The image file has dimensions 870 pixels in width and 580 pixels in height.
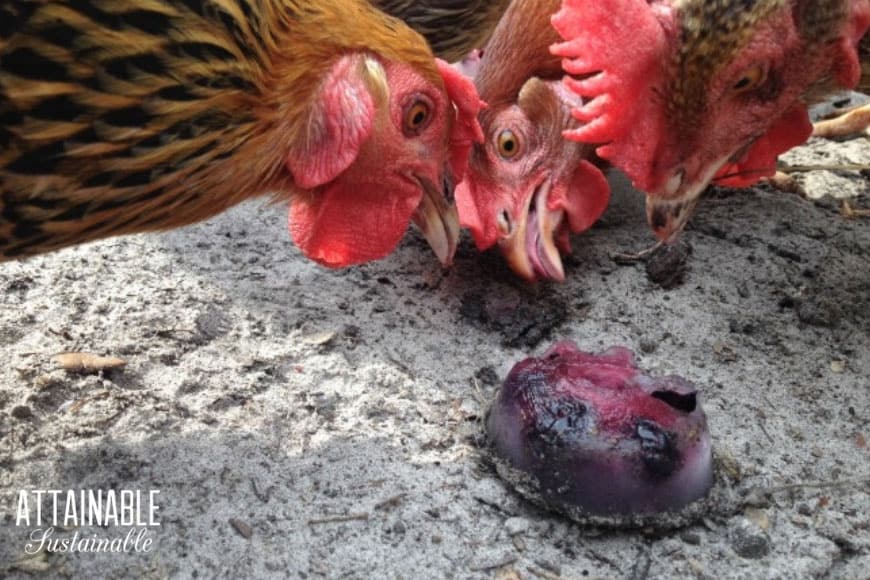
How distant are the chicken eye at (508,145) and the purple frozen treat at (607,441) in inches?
44.5

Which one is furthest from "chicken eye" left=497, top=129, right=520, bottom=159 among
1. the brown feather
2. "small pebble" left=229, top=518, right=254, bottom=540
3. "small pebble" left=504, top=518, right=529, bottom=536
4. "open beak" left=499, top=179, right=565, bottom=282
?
"small pebble" left=229, top=518, right=254, bottom=540

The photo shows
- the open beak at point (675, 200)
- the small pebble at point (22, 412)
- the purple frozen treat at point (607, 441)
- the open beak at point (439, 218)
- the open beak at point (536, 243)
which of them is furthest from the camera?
the open beak at point (536, 243)

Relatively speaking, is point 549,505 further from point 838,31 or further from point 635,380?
point 838,31

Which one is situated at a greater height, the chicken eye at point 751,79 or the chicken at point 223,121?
the chicken at point 223,121

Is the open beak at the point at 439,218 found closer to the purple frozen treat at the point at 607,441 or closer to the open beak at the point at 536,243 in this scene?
the open beak at the point at 536,243

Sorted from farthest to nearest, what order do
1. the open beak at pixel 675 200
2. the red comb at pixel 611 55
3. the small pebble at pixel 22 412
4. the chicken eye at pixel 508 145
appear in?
the chicken eye at pixel 508 145 < the open beak at pixel 675 200 < the red comb at pixel 611 55 < the small pebble at pixel 22 412

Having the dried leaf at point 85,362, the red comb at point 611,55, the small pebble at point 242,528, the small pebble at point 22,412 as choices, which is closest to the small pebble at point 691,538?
the small pebble at point 242,528

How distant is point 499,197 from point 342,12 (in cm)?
107

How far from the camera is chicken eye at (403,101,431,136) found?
8.85 feet

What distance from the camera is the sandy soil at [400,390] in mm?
2381

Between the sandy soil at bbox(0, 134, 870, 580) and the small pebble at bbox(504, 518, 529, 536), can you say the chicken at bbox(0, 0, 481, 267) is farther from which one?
the small pebble at bbox(504, 518, 529, 536)

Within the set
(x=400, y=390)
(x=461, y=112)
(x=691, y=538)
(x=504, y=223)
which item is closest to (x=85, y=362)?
(x=400, y=390)

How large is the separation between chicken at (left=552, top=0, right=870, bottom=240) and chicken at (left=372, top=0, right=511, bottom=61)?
1.04 meters

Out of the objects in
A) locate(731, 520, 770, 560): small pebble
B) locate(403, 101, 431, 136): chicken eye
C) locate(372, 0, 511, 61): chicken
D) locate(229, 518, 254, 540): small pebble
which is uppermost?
locate(403, 101, 431, 136): chicken eye
